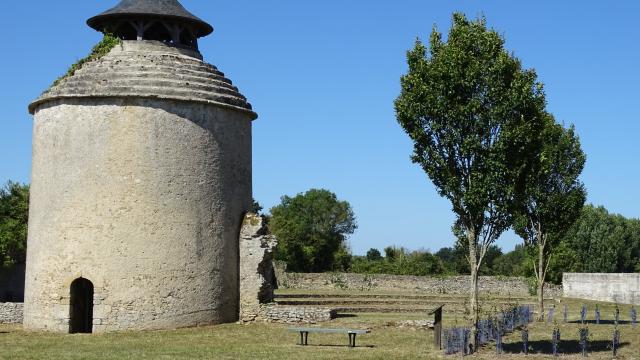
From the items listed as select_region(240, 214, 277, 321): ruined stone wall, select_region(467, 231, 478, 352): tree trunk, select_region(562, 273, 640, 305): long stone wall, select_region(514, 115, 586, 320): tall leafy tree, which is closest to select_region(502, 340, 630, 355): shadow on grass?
select_region(467, 231, 478, 352): tree trunk

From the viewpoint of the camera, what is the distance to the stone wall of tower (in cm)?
2148

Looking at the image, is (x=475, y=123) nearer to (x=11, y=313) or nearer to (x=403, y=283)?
(x=11, y=313)

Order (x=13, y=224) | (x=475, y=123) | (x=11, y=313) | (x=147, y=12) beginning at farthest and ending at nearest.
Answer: (x=13, y=224), (x=11, y=313), (x=147, y=12), (x=475, y=123)

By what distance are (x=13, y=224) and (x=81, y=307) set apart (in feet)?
51.1

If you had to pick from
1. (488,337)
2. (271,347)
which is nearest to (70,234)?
(271,347)

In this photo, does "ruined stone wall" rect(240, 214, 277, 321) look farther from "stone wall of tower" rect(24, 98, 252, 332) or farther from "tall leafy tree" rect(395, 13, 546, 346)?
"tall leafy tree" rect(395, 13, 546, 346)

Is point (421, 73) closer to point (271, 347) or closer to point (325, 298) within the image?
point (271, 347)

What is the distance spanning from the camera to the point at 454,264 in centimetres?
6612

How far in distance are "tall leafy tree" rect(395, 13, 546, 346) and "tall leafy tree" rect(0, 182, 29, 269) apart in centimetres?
2412

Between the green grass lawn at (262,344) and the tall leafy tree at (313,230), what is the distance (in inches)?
1512

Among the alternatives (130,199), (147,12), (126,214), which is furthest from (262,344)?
(147,12)

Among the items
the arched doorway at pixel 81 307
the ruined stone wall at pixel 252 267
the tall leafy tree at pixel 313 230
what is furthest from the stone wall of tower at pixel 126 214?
the tall leafy tree at pixel 313 230

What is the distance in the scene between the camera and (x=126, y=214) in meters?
21.5

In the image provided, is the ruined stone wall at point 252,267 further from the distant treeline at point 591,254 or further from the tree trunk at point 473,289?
the distant treeline at point 591,254
